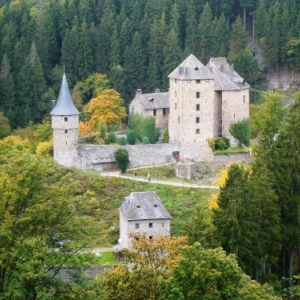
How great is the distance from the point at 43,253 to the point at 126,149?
102 feet

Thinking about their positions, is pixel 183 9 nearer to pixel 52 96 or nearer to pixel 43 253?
pixel 52 96

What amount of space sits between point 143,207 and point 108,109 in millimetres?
27312

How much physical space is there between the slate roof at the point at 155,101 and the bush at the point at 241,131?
21.7 ft

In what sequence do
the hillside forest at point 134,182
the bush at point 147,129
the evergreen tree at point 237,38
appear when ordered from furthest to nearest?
1. the evergreen tree at point 237,38
2. the bush at point 147,129
3. the hillside forest at point 134,182

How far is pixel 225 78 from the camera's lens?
2724 inches

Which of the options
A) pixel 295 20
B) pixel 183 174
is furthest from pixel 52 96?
pixel 183 174

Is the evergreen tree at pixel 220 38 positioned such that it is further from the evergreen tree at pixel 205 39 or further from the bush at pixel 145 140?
the bush at pixel 145 140

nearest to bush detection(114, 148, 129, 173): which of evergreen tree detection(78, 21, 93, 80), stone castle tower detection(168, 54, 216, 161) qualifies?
stone castle tower detection(168, 54, 216, 161)

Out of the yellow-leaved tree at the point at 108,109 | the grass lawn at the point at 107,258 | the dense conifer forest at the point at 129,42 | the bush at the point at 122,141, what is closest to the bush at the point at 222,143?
the bush at the point at 122,141

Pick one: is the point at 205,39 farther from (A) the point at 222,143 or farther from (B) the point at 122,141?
(A) the point at 222,143

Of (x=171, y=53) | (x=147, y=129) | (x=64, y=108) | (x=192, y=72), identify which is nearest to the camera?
(x=64, y=108)

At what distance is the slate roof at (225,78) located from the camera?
68.4 metres

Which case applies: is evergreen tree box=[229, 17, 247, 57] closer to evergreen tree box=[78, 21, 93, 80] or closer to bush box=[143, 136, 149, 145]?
evergreen tree box=[78, 21, 93, 80]

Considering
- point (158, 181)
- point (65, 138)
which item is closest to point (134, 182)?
point (158, 181)
